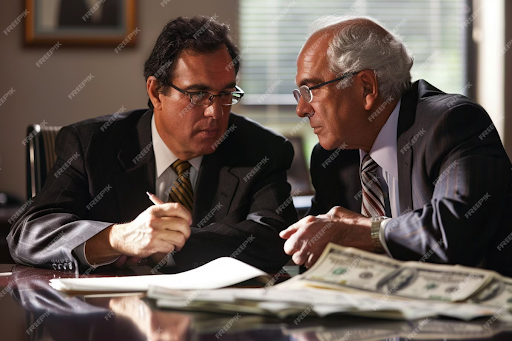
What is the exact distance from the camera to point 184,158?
6.96ft

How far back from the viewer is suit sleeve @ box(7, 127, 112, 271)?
5.16 ft

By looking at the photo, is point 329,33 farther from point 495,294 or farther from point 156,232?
point 495,294

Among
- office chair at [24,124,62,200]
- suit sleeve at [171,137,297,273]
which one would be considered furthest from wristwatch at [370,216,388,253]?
office chair at [24,124,62,200]

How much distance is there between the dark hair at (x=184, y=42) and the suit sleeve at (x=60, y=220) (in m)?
0.38

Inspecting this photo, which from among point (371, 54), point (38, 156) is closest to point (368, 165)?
point (371, 54)

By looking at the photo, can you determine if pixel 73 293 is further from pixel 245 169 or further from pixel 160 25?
pixel 160 25

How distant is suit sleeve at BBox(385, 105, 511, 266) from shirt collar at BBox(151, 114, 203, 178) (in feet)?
2.61

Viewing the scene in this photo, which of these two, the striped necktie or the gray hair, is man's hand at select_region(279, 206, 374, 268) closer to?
the striped necktie

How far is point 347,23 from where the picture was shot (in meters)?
1.92

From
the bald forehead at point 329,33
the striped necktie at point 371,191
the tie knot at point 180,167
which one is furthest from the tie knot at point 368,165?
the tie knot at point 180,167

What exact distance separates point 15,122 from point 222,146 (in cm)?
251

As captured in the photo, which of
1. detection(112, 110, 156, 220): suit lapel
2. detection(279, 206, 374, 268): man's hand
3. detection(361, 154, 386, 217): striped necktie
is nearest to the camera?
detection(279, 206, 374, 268): man's hand

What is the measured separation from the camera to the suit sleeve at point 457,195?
4.41ft

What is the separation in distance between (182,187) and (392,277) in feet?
3.69
